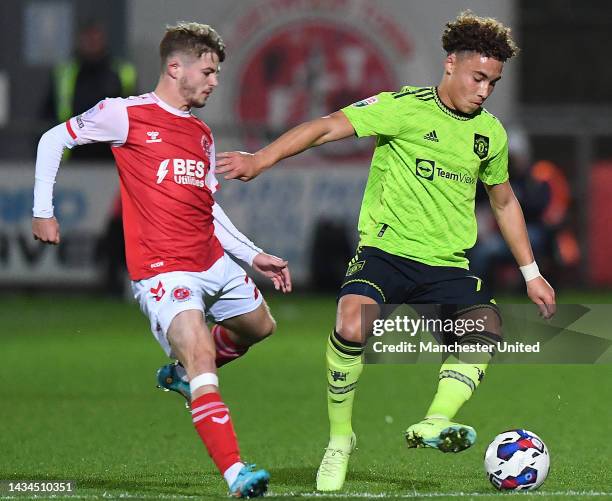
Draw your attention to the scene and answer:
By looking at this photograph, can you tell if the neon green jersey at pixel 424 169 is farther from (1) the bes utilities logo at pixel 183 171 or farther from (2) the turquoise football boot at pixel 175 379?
(2) the turquoise football boot at pixel 175 379

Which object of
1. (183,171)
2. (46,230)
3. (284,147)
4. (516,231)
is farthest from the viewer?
(516,231)

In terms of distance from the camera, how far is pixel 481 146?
22.3ft

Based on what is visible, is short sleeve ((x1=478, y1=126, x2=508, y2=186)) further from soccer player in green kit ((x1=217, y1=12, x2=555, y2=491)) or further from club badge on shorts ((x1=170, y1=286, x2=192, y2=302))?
club badge on shorts ((x1=170, y1=286, x2=192, y2=302))

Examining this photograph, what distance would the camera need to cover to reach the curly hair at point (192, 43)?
21.2 ft

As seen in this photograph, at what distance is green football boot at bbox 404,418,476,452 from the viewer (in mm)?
6121

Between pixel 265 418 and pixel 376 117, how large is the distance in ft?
10.2

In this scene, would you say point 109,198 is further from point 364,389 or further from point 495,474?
point 495,474

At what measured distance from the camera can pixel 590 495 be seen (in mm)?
6000

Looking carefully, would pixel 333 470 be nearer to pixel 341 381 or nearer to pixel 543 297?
pixel 341 381

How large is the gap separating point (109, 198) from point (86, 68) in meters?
1.65

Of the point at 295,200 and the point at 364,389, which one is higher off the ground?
the point at 364,389

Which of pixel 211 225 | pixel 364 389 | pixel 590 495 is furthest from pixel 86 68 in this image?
pixel 590 495

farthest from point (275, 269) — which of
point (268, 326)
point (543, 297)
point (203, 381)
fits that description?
point (543, 297)

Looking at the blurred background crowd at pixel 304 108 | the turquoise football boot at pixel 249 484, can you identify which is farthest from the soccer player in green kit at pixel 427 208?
the blurred background crowd at pixel 304 108
